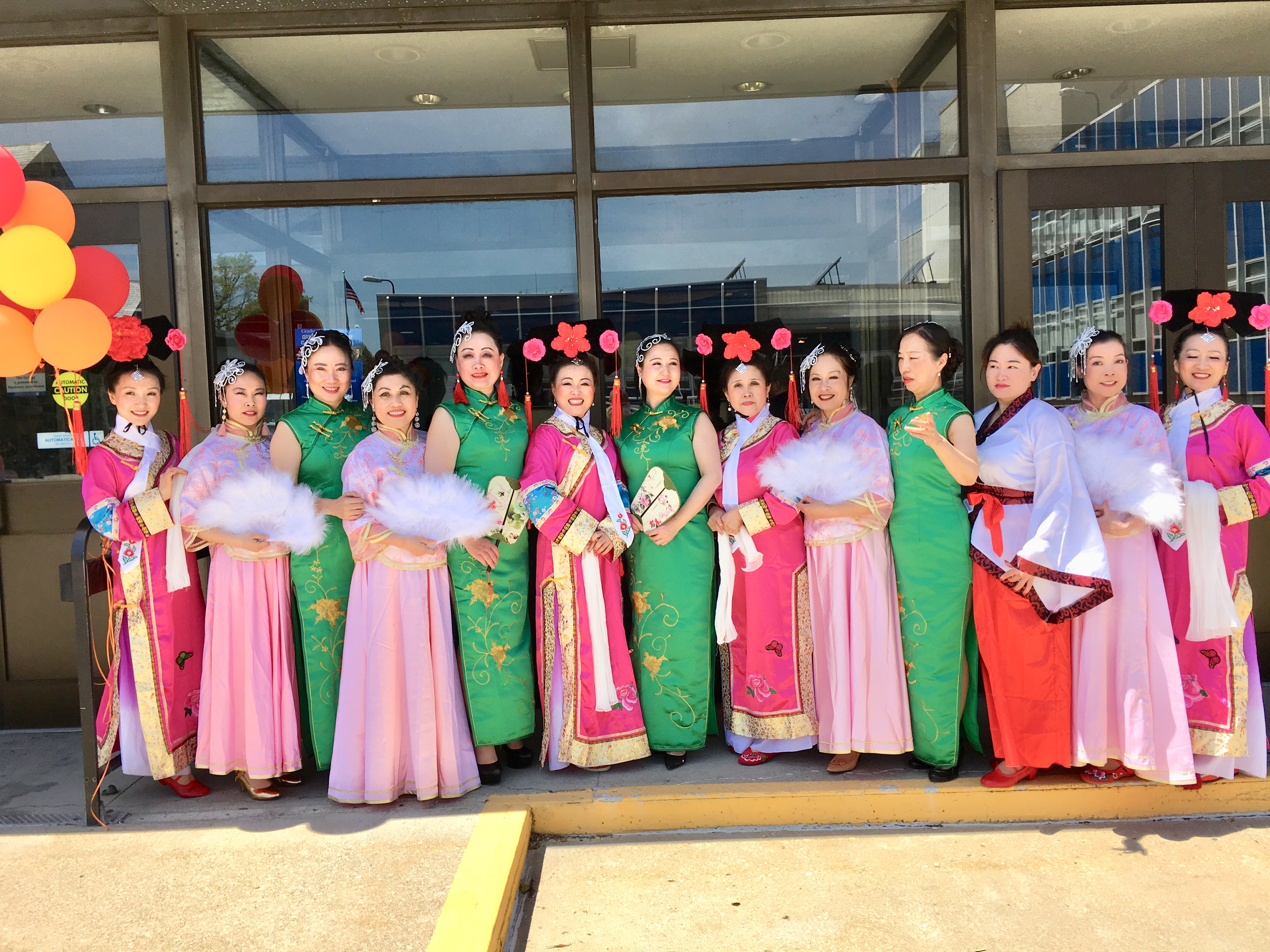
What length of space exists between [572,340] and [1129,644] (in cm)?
222

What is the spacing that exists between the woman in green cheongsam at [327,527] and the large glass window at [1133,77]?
3040 millimetres

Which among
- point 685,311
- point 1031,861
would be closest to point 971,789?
point 1031,861

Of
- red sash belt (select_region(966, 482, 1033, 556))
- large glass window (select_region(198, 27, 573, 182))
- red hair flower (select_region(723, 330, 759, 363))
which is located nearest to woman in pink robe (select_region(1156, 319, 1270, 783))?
red sash belt (select_region(966, 482, 1033, 556))

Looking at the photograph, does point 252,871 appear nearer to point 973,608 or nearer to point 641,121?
point 973,608

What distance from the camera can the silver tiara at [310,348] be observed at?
3.12 m

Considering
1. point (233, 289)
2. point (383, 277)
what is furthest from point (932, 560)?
point (233, 289)

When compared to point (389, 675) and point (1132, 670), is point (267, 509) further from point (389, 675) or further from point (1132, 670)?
point (1132, 670)

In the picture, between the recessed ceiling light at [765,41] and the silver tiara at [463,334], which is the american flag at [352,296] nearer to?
the silver tiara at [463,334]

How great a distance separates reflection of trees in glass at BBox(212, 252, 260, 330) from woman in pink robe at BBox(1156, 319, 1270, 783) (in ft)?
12.5

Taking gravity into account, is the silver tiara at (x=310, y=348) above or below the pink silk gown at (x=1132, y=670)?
above

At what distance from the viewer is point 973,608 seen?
119 inches

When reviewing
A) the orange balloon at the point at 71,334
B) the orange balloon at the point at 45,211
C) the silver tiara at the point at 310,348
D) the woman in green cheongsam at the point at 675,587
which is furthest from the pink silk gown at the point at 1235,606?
the orange balloon at the point at 45,211

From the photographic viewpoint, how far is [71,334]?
2.81 metres

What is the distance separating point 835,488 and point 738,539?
1.32ft
